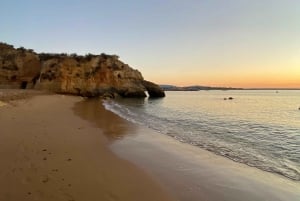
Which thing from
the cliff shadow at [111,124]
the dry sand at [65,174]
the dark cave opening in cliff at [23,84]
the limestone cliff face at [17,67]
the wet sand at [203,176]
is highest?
→ the limestone cliff face at [17,67]

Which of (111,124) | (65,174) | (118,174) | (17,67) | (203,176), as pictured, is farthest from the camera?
(17,67)

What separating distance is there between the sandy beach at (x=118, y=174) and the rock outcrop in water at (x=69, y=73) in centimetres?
4897

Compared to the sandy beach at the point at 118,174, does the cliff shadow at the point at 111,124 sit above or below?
below

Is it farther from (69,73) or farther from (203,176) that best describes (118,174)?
(69,73)

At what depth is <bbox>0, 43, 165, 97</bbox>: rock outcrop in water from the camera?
2288 inches

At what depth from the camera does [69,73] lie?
193ft

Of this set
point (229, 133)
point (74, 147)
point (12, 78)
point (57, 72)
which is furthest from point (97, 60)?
point (74, 147)

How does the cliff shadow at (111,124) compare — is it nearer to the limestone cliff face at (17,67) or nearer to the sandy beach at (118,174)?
the sandy beach at (118,174)

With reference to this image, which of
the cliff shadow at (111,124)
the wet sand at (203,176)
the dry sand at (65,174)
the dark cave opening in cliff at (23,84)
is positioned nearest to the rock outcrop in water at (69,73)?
the dark cave opening in cliff at (23,84)

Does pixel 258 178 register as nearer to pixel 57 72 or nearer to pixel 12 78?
pixel 57 72

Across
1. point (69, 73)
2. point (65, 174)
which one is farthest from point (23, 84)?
point (65, 174)

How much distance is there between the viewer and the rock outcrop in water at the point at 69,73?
58.1 meters

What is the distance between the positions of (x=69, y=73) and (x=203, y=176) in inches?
2156

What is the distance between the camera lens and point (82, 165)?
7.47 m
